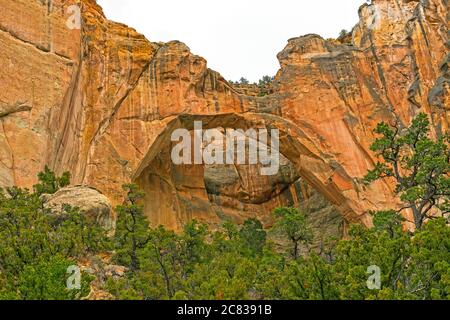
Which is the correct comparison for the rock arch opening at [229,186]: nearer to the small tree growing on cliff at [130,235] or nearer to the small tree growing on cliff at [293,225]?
the small tree growing on cliff at [293,225]

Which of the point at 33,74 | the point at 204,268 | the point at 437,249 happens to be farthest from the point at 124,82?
the point at 437,249

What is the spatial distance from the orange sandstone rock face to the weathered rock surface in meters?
4.03

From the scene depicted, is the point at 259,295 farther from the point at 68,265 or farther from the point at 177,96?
the point at 177,96

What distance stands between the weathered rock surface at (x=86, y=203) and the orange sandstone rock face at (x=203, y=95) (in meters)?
4.03

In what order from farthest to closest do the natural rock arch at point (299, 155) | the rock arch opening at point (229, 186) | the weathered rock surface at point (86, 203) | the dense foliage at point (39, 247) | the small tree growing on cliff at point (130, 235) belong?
1. the rock arch opening at point (229, 186)
2. the natural rock arch at point (299, 155)
3. the weathered rock surface at point (86, 203)
4. the small tree growing on cliff at point (130, 235)
5. the dense foliage at point (39, 247)

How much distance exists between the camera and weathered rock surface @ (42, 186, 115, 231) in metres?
25.2

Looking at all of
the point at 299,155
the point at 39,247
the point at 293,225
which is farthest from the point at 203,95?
the point at 39,247

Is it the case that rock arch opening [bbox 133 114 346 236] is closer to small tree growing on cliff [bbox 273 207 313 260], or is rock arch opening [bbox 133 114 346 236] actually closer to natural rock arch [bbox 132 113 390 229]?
natural rock arch [bbox 132 113 390 229]

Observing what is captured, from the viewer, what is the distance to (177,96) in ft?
116

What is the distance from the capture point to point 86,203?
85.0 ft

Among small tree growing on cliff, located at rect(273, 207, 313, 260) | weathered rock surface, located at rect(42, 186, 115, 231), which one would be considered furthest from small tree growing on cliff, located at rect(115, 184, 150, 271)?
small tree growing on cliff, located at rect(273, 207, 313, 260)

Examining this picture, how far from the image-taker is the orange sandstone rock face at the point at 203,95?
3133cm

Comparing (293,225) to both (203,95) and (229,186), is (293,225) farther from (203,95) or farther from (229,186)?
(229,186)

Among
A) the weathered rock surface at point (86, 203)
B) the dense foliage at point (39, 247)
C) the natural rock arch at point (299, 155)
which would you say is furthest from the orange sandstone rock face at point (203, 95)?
the dense foliage at point (39, 247)
